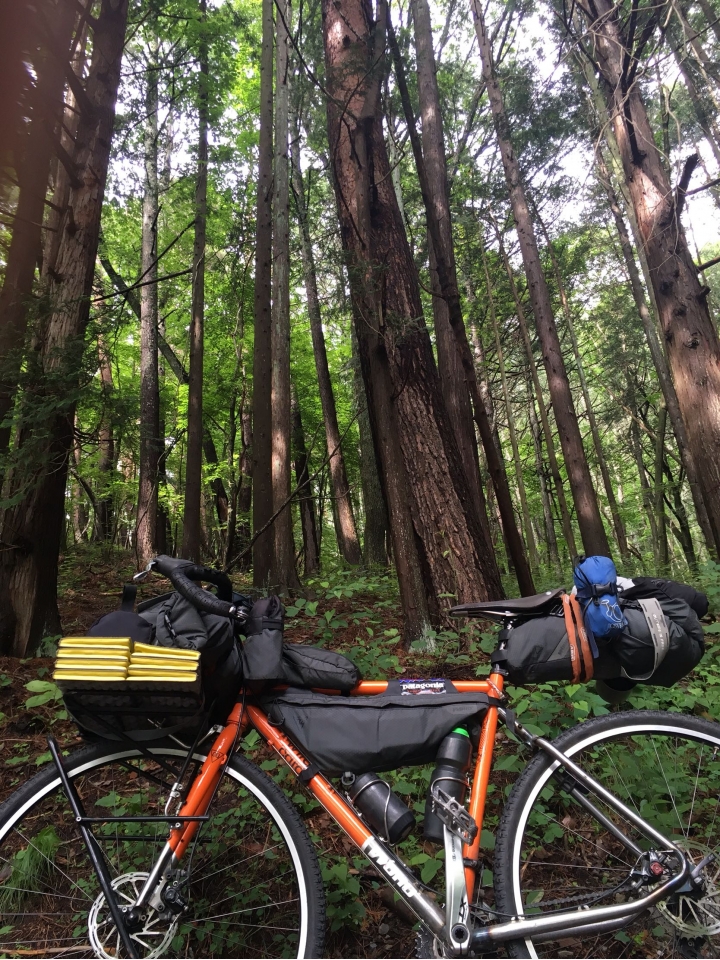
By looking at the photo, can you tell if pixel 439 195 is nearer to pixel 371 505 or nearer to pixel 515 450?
pixel 371 505

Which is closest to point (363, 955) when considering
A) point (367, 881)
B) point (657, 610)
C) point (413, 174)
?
point (367, 881)

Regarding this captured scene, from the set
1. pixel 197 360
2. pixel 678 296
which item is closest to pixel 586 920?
pixel 678 296

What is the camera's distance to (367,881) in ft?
7.52

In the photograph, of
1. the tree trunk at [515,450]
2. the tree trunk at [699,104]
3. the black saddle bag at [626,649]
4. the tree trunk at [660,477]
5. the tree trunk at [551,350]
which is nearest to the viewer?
the black saddle bag at [626,649]

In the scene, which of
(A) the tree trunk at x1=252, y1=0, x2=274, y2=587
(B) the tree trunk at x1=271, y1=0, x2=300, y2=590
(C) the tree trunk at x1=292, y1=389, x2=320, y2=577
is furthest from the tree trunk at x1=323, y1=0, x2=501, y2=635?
(C) the tree trunk at x1=292, y1=389, x2=320, y2=577

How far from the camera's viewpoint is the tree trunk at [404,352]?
437 cm

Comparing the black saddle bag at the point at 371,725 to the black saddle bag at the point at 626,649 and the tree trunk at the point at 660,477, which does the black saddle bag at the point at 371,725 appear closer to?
the black saddle bag at the point at 626,649

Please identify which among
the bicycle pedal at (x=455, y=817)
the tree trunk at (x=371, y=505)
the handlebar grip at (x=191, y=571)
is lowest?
the bicycle pedal at (x=455, y=817)

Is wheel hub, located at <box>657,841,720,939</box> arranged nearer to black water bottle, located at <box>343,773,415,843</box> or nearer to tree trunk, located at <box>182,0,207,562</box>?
black water bottle, located at <box>343,773,415,843</box>

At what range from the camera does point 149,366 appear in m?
10.9

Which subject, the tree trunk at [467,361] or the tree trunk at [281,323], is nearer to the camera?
the tree trunk at [467,361]

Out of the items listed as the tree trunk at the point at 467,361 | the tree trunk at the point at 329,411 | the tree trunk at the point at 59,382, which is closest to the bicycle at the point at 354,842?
the tree trunk at the point at 467,361

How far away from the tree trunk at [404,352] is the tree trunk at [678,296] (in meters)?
2.66

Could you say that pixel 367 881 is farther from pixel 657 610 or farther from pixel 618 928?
pixel 657 610
